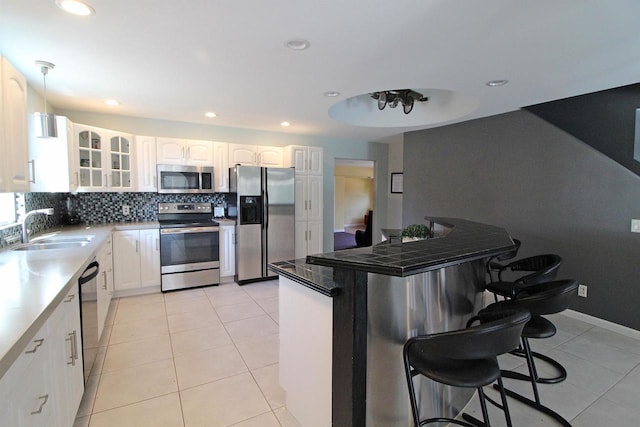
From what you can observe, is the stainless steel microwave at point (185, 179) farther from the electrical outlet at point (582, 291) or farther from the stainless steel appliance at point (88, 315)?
the electrical outlet at point (582, 291)

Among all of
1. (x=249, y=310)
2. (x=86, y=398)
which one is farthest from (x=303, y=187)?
(x=86, y=398)

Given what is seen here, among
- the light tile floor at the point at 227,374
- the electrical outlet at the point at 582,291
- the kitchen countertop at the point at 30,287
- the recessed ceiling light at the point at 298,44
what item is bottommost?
the light tile floor at the point at 227,374

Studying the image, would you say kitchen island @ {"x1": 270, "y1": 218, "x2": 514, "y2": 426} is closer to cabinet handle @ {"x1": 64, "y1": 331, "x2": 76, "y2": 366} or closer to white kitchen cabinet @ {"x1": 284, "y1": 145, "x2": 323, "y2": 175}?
cabinet handle @ {"x1": 64, "y1": 331, "x2": 76, "y2": 366}

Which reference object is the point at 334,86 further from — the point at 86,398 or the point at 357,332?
the point at 86,398

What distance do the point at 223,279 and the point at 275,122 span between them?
7.92 feet

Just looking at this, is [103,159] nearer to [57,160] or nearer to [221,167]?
[57,160]

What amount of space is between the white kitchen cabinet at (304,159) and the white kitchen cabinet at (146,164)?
1882mm

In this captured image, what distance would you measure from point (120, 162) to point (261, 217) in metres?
1.94

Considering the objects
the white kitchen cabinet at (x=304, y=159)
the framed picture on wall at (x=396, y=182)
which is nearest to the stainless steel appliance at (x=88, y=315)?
the white kitchen cabinet at (x=304, y=159)

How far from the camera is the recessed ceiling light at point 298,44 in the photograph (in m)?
2.08

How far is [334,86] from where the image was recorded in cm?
298

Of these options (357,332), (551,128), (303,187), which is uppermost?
(551,128)

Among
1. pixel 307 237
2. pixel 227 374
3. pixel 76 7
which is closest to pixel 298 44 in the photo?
pixel 76 7

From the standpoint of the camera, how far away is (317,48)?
86.1 inches
